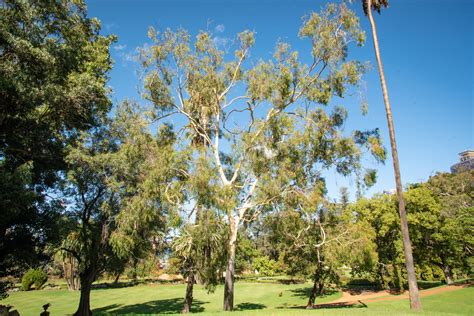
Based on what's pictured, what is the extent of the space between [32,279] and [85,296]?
88.8ft

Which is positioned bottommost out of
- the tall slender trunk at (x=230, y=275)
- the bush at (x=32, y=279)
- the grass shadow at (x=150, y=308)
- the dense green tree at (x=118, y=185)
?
the grass shadow at (x=150, y=308)

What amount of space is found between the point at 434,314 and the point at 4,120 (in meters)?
18.1

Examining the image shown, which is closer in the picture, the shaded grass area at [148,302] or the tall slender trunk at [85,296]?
the tall slender trunk at [85,296]

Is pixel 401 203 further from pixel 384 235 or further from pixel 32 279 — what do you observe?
pixel 32 279

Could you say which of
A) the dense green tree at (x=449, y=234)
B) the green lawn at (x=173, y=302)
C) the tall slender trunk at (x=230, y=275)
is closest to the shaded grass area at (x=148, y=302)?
the green lawn at (x=173, y=302)


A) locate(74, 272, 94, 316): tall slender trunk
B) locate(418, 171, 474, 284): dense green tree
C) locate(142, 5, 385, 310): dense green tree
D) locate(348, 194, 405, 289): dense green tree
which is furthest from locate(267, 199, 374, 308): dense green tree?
locate(418, 171, 474, 284): dense green tree

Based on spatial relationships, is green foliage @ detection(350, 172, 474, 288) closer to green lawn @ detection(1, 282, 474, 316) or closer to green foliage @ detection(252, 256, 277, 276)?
green lawn @ detection(1, 282, 474, 316)

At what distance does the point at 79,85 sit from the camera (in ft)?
43.7

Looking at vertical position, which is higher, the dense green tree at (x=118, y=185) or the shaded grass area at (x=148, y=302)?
the dense green tree at (x=118, y=185)

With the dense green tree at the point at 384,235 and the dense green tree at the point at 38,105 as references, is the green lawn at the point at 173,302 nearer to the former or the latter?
the dense green tree at the point at 384,235

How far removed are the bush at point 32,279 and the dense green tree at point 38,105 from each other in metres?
27.6

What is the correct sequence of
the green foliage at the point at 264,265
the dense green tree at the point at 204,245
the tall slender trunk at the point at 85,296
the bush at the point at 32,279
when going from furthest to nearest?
the green foliage at the point at 264,265
the bush at the point at 32,279
the tall slender trunk at the point at 85,296
the dense green tree at the point at 204,245

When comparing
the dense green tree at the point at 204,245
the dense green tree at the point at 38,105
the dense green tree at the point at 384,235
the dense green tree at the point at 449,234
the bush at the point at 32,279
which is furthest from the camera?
the bush at the point at 32,279

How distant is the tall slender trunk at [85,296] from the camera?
684 inches
